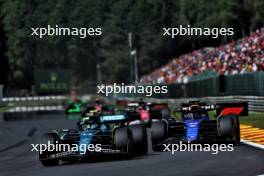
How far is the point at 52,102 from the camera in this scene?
219ft

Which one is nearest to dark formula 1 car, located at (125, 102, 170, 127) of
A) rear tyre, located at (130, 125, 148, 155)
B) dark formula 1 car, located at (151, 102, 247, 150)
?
dark formula 1 car, located at (151, 102, 247, 150)

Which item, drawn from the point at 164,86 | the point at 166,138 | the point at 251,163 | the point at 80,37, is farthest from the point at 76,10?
the point at 251,163

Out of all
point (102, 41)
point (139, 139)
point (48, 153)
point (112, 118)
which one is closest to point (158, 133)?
point (139, 139)

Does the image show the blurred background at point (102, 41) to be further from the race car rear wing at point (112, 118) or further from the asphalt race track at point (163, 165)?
the asphalt race track at point (163, 165)

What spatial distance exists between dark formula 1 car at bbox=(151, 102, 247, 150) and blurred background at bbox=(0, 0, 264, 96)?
37379 mm

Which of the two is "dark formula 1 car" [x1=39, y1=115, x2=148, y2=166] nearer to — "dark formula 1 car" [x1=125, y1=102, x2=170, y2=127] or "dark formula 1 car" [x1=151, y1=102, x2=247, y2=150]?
"dark formula 1 car" [x1=151, y1=102, x2=247, y2=150]

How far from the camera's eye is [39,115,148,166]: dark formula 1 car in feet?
44.3

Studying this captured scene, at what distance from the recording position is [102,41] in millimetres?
72688

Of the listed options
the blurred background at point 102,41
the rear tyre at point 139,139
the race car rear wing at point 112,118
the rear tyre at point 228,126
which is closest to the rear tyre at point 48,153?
the race car rear wing at point 112,118

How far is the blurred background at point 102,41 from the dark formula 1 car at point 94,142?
1524 inches

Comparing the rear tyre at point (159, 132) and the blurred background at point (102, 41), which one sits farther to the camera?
the blurred background at point (102, 41)

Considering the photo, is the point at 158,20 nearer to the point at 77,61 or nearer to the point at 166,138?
the point at 77,61

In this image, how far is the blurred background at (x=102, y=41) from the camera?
58.7 meters

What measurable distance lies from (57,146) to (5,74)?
66300 millimetres
